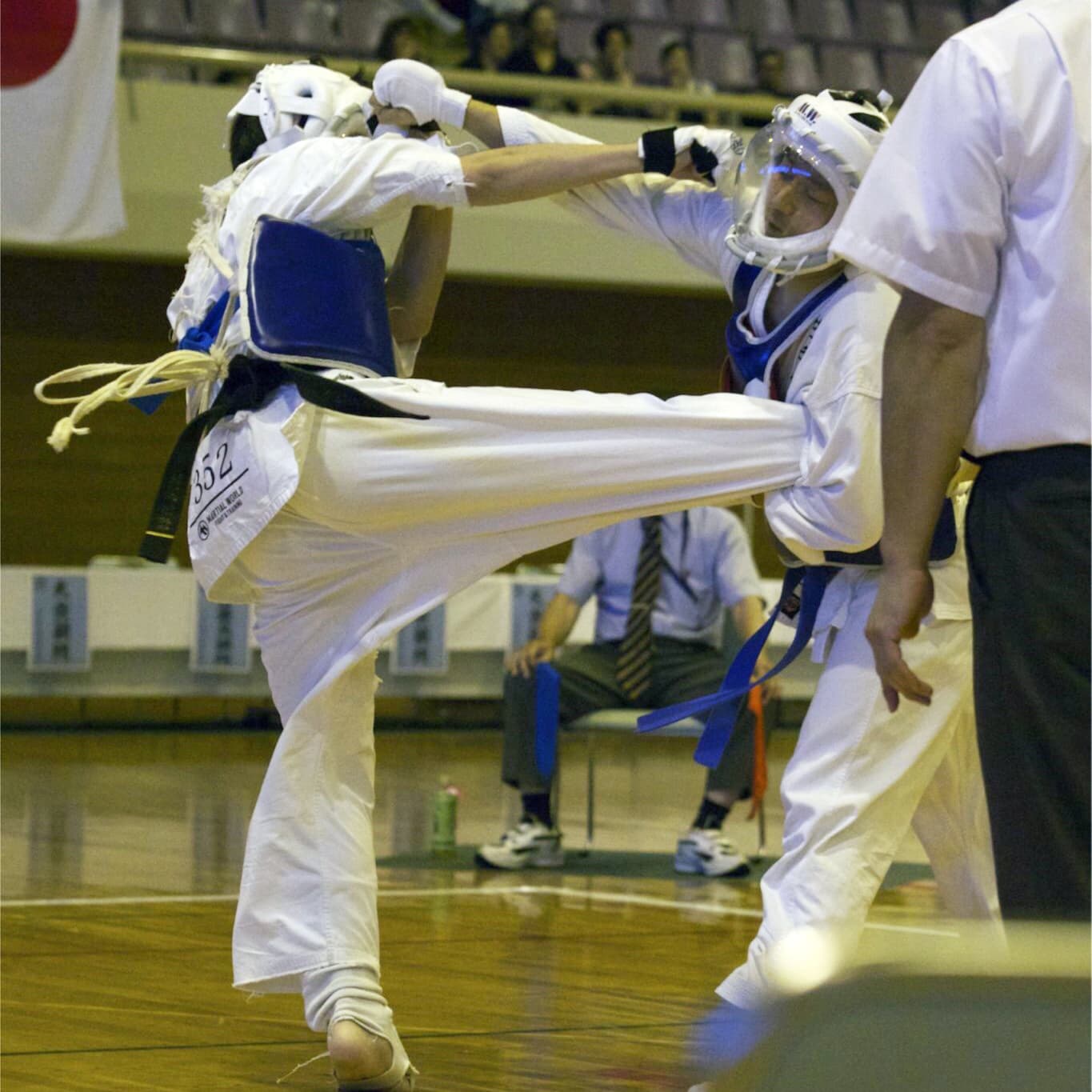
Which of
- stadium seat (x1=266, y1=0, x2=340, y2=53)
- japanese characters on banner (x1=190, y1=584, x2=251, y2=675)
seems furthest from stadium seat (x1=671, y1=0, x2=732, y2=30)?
japanese characters on banner (x1=190, y1=584, x2=251, y2=675)

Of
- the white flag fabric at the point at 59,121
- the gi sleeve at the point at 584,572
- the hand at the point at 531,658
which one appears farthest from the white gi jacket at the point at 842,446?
the white flag fabric at the point at 59,121

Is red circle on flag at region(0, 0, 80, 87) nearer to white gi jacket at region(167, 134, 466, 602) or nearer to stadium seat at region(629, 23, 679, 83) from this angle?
stadium seat at region(629, 23, 679, 83)

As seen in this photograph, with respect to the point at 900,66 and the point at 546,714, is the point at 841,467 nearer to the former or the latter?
the point at 546,714

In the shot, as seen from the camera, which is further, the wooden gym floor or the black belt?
the wooden gym floor

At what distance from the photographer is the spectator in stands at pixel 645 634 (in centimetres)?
621

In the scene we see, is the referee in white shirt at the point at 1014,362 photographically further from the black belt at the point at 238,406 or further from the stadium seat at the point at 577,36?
the stadium seat at the point at 577,36

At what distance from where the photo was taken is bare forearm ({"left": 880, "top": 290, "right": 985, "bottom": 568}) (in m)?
1.97

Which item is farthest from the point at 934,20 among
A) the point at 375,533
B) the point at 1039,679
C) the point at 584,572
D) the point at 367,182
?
the point at 1039,679

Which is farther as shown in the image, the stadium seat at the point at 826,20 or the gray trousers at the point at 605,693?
the stadium seat at the point at 826,20

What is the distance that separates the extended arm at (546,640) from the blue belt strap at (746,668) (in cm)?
314

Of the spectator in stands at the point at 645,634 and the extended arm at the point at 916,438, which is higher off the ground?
the extended arm at the point at 916,438

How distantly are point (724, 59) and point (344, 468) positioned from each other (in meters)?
10.8

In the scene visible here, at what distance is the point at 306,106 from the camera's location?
3184mm

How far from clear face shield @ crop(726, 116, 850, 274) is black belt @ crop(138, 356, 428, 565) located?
0.62m
